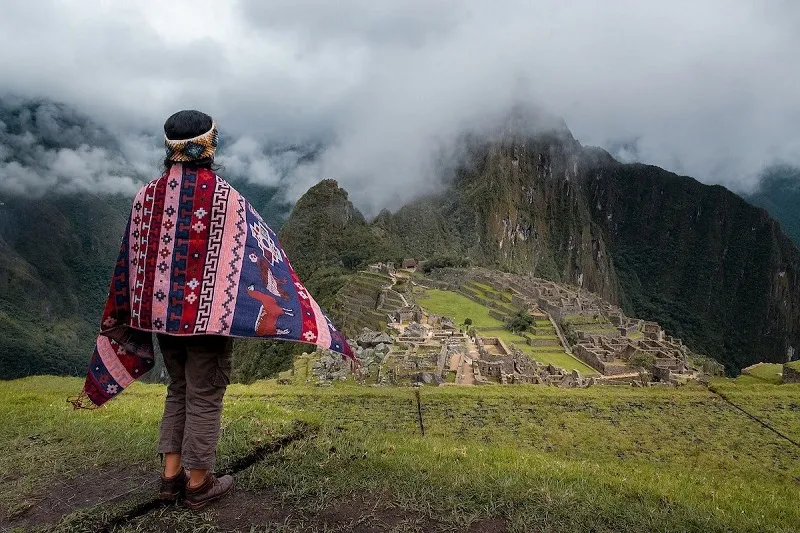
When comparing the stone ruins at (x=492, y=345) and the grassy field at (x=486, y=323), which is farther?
the grassy field at (x=486, y=323)

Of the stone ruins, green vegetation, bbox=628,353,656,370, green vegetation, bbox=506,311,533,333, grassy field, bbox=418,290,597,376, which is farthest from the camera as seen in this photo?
green vegetation, bbox=506,311,533,333

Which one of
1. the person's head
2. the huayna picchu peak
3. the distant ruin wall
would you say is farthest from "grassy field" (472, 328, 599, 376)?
the huayna picchu peak

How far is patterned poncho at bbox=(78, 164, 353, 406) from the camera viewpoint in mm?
2627

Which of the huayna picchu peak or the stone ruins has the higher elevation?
the huayna picchu peak

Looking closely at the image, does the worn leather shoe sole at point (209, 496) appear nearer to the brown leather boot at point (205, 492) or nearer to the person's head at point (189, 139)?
the brown leather boot at point (205, 492)

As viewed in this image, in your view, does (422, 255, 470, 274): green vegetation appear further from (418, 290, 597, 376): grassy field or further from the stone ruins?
(418, 290, 597, 376): grassy field

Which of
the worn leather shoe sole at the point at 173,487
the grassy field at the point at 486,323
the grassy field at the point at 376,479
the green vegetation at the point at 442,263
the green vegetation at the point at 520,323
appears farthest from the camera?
the green vegetation at the point at 442,263

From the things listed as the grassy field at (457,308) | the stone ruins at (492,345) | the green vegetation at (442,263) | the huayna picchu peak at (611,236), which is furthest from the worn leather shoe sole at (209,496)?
the huayna picchu peak at (611,236)

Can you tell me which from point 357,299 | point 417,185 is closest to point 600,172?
point 417,185

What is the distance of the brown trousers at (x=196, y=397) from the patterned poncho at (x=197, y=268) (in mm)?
160

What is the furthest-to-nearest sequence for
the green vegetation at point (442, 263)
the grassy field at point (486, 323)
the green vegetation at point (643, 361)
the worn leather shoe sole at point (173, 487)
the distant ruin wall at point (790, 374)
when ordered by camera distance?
1. the green vegetation at point (442, 263)
2. the grassy field at point (486, 323)
3. the green vegetation at point (643, 361)
4. the distant ruin wall at point (790, 374)
5. the worn leather shoe sole at point (173, 487)

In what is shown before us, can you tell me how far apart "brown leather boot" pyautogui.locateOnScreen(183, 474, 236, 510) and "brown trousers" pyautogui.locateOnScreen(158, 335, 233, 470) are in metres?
0.09

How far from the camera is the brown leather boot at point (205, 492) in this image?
103 inches

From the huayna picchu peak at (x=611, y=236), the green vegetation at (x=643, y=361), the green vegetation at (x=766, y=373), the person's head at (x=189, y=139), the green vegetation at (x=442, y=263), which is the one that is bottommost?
the green vegetation at (x=643, y=361)
